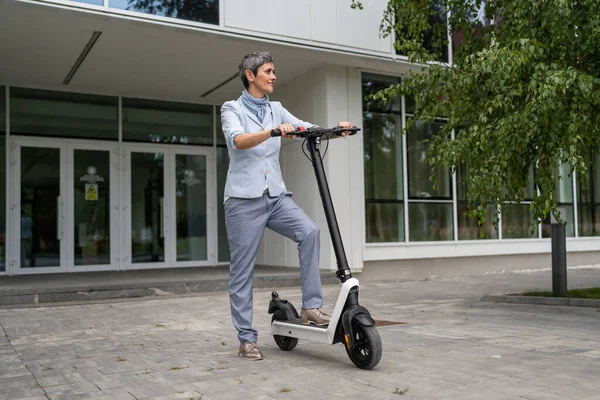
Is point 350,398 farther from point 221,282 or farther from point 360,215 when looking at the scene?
point 360,215

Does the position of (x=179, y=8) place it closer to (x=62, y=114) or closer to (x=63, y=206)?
(x=62, y=114)

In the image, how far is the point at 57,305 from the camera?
846cm

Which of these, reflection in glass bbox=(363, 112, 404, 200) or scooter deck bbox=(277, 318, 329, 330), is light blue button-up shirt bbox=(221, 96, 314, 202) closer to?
scooter deck bbox=(277, 318, 329, 330)

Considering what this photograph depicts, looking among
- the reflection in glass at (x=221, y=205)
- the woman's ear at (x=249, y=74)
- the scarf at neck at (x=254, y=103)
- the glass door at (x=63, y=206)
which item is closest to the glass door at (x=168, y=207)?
the reflection in glass at (x=221, y=205)

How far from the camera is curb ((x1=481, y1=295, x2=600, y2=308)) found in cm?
711

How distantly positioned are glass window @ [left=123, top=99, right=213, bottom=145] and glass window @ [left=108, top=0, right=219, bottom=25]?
417cm

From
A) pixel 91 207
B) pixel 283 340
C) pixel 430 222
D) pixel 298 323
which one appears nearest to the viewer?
pixel 298 323

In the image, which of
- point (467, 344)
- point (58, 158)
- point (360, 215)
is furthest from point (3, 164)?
point (467, 344)

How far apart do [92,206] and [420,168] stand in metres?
6.60

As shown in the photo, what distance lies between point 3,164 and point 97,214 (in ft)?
6.38

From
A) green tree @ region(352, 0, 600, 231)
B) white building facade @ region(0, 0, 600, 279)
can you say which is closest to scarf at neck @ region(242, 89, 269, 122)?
green tree @ region(352, 0, 600, 231)

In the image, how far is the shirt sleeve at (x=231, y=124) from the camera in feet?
13.9

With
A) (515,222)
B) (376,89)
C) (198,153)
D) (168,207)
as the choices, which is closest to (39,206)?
(168,207)

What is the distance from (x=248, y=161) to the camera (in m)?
4.39
